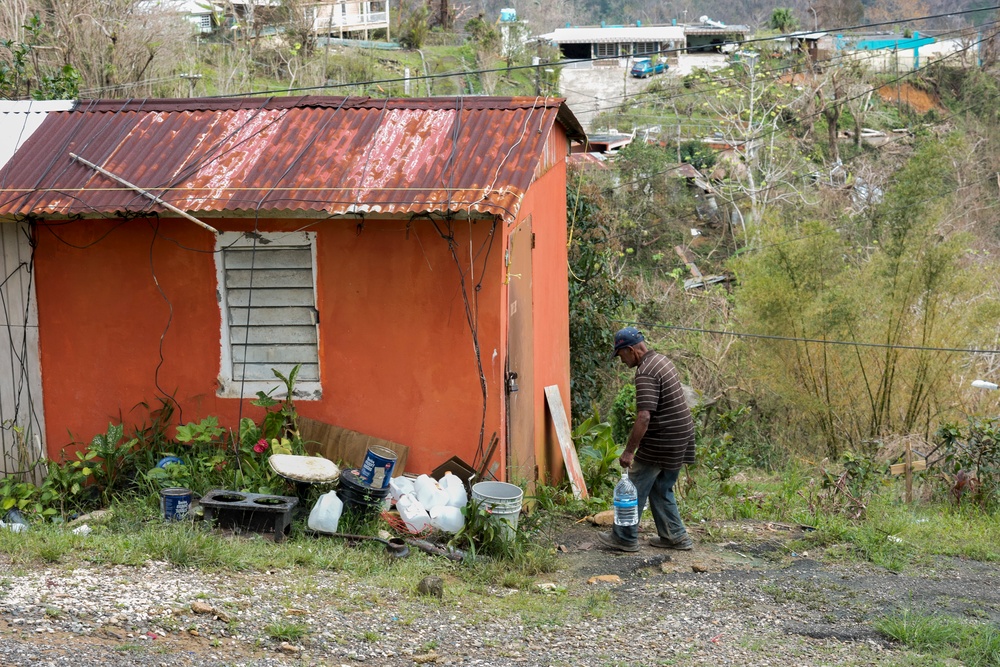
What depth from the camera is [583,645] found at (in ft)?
16.9

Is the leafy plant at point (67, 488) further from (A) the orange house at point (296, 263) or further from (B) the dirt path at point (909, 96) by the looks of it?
(B) the dirt path at point (909, 96)

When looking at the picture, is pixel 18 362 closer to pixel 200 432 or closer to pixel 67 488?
pixel 67 488

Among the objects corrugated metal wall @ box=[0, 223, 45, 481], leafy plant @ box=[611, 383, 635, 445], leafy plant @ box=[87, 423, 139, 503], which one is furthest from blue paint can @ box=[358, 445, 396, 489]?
leafy plant @ box=[611, 383, 635, 445]

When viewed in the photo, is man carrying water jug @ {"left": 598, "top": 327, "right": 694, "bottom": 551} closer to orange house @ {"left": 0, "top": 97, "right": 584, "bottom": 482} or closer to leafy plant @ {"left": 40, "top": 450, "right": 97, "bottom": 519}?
orange house @ {"left": 0, "top": 97, "right": 584, "bottom": 482}

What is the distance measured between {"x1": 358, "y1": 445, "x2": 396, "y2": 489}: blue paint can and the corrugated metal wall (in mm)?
3238

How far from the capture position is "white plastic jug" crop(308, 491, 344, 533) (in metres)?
6.65

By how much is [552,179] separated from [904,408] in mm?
7323

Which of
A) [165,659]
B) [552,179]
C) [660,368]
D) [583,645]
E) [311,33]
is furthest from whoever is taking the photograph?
[311,33]

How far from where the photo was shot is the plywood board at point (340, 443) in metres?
7.43

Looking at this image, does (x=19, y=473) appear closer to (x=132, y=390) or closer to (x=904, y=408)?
(x=132, y=390)

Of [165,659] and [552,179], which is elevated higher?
[552,179]

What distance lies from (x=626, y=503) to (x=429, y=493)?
58.3 inches

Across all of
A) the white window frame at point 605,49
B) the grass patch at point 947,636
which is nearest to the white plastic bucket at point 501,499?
the grass patch at point 947,636

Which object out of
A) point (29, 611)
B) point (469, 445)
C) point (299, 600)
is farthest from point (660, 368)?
point (29, 611)
